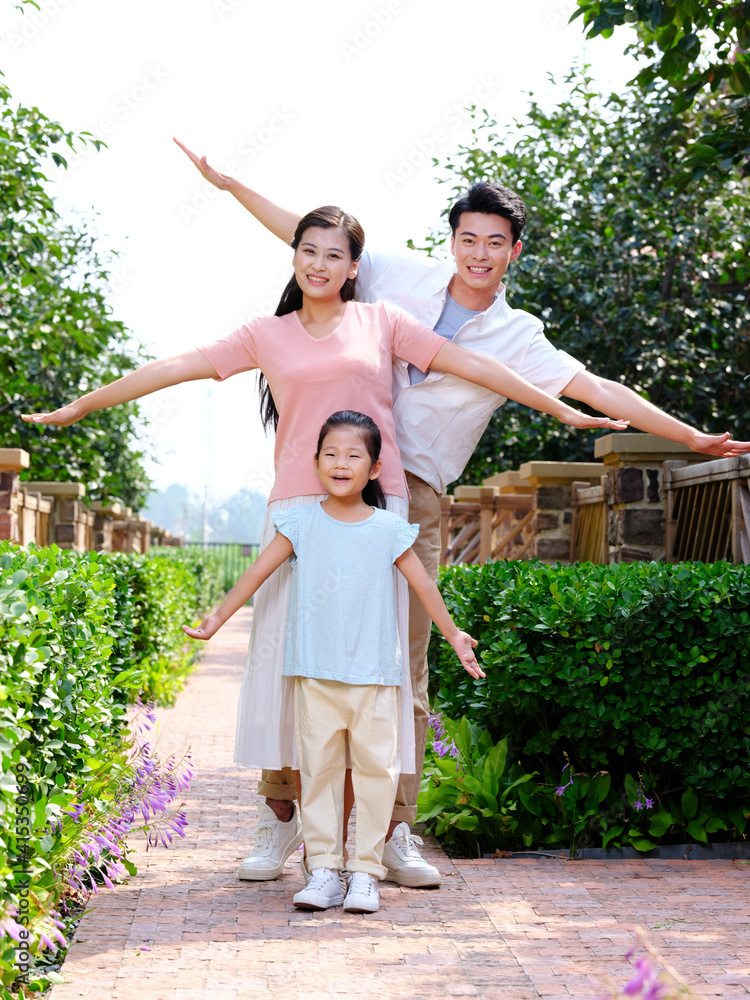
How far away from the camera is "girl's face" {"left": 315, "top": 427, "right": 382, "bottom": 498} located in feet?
10.8

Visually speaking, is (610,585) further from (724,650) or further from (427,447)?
(427,447)

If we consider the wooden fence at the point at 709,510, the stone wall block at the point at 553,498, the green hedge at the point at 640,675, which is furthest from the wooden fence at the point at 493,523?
the green hedge at the point at 640,675

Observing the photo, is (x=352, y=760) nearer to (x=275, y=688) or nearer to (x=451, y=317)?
(x=275, y=688)

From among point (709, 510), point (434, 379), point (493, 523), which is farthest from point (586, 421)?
point (493, 523)

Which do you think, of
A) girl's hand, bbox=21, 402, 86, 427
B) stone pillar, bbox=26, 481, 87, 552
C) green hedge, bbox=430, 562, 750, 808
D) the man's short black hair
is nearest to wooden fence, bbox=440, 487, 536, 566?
stone pillar, bbox=26, 481, 87, 552

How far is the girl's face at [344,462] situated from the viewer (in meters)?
3.29

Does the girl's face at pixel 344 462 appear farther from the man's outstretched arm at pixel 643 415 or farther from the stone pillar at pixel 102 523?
the stone pillar at pixel 102 523

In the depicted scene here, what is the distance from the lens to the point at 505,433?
12062 millimetres

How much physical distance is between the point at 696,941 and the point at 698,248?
9.26 m

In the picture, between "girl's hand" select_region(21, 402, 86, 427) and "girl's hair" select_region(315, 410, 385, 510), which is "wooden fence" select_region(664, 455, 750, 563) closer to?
"girl's hair" select_region(315, 410, 385, 510)

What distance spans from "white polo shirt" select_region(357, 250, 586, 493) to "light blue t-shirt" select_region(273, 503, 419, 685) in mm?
442

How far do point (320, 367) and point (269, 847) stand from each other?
64.0 inches

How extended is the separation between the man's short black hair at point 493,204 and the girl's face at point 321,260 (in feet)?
1.61

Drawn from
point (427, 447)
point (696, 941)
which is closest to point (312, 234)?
point (427, 447)
